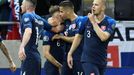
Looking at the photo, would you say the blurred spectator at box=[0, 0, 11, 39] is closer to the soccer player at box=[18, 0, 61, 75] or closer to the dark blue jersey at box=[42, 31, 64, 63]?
the dark blue jersey at box=[42, 31, 64, 63]

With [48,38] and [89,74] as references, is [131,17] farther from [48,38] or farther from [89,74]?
[89,74]

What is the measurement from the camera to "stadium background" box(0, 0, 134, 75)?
13273 mm

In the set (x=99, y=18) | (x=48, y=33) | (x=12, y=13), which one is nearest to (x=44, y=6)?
(x=12, y=13)

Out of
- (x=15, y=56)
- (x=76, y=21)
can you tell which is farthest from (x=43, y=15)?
(x=76, y=21)

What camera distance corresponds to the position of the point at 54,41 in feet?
36.5

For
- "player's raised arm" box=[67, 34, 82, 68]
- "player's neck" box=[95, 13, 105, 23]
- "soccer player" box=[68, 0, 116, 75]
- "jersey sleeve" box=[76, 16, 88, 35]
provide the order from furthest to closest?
"player's raised arm" box=[67, 34, 82, 68] < "jersey sleeve" box=[76, 16, 88, 35] < "player's neck" box=[95, 13, 105, 23] < "soccer player" box=[68, 0, 116, 75]

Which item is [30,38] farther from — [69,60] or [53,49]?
[53,49]

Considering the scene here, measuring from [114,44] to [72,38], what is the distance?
3164mm

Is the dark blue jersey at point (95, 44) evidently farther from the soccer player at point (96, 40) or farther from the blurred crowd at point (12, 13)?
the blurred crowd at point (12, 13)

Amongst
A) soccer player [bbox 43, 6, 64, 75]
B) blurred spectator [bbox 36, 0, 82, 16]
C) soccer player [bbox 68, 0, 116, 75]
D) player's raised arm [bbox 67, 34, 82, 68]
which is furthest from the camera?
blurred spectator [bbox 36, 0, 82, 16]

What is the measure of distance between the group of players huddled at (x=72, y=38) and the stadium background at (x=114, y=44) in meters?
2.50

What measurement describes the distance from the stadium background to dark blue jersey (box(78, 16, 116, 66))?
3742 mm

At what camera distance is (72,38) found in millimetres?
10508

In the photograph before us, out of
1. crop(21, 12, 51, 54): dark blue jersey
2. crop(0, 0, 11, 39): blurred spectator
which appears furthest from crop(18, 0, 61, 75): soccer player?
crop(0, 0, 11, 39): blurred spectator
